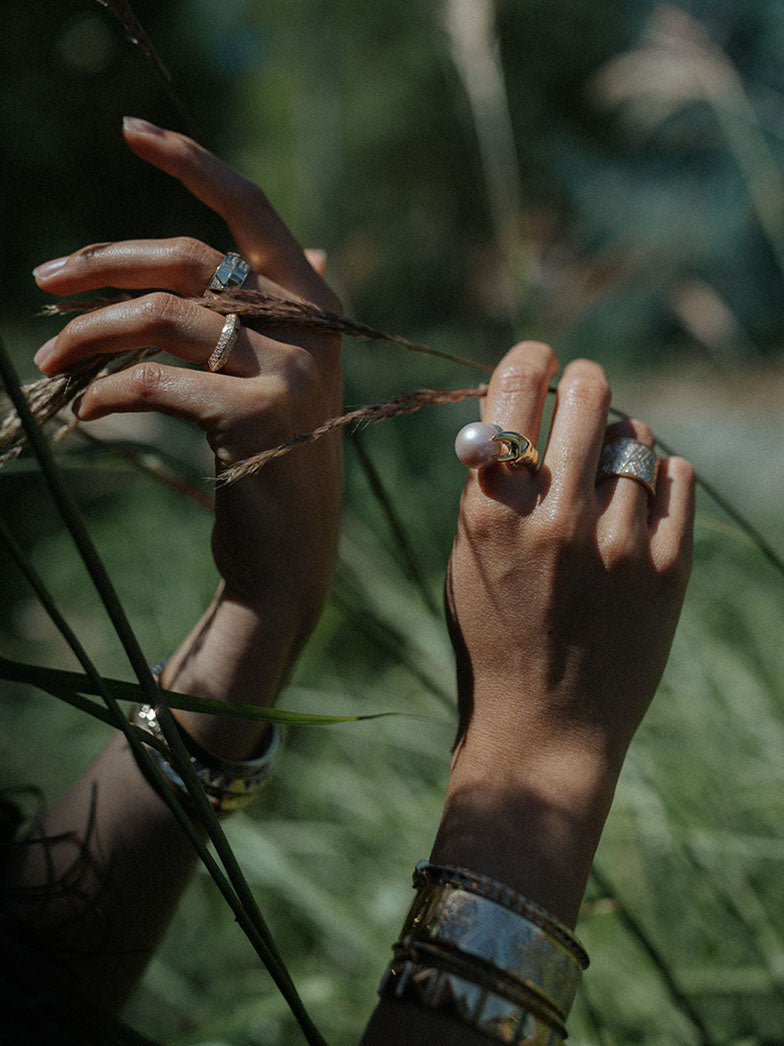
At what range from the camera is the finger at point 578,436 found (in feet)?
2.46

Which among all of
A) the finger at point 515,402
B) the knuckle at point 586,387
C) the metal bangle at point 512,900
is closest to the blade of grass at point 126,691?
the metal bangle at point 512,900

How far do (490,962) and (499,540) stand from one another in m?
0.35

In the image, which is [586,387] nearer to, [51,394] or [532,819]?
[532,819]

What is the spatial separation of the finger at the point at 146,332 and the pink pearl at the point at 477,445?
0.82 feet

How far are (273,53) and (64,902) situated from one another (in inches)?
264

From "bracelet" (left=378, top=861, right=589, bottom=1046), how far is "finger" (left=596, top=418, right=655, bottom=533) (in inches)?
13.2

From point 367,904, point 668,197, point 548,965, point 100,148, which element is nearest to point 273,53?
point 100,148

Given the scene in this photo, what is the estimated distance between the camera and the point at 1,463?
0.67 m

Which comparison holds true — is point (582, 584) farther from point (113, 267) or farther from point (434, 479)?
point (434, 479)

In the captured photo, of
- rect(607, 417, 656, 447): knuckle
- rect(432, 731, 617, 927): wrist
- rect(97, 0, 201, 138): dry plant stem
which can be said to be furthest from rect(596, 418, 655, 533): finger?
rect(97, 0, 201, 138): dry plant stem

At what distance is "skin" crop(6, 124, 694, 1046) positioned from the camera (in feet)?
2.29

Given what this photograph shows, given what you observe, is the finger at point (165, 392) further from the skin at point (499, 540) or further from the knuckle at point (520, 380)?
the knuckle at point (520, 380)

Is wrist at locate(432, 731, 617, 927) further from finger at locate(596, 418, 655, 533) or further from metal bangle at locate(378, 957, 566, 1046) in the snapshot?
finger at locate(596, 418, 655, 533)

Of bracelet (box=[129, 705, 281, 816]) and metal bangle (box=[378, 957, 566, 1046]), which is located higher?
bracelet (box=[129, 705, 281, 816])
